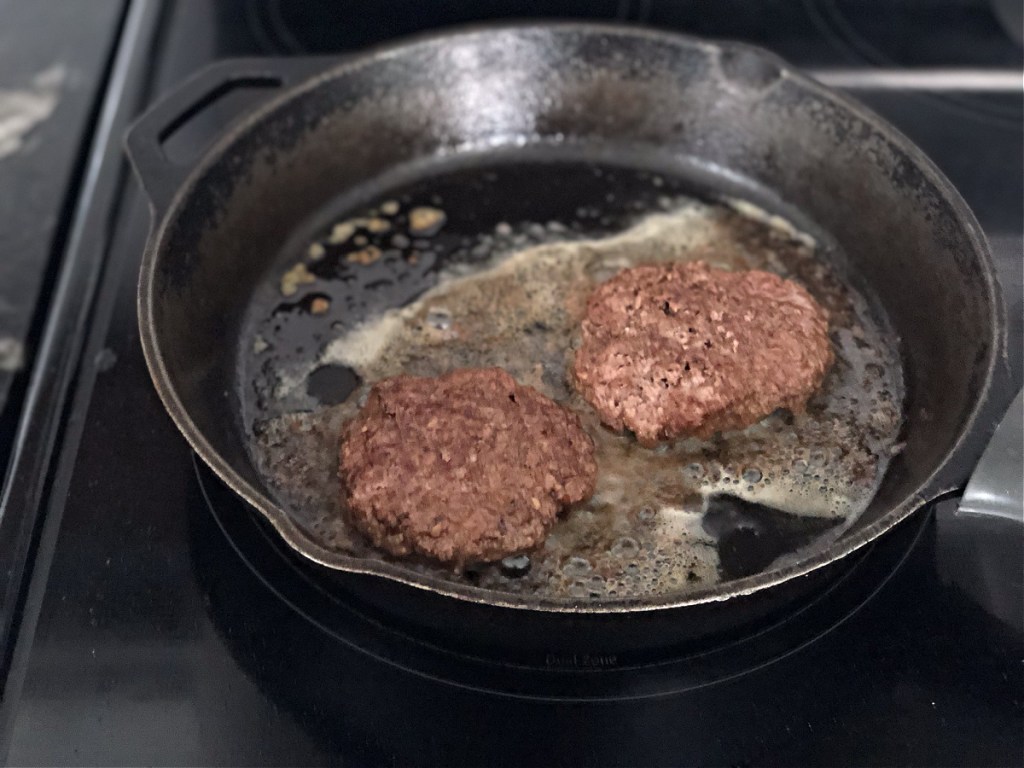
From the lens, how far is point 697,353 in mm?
1352

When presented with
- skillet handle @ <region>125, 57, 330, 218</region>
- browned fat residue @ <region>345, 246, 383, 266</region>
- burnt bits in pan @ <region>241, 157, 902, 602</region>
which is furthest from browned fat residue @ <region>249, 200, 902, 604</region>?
skillet handle @ <region>125, 57, 330, 218</region>

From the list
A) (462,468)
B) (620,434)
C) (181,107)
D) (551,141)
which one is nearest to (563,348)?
(620,434)

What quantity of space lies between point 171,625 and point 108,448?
312mm

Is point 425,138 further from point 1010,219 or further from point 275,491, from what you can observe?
point 1010,219

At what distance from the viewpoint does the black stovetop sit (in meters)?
1.11

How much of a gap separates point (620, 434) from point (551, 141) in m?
0.70

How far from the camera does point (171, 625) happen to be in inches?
47.0

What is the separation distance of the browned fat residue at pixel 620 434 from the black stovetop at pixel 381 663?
9cm

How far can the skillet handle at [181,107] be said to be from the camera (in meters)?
1.41

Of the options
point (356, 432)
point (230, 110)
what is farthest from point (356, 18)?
point (356, 432)

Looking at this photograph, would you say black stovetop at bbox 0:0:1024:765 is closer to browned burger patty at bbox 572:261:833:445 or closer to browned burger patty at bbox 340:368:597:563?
browned burger patty at bbox 340:368:597:563

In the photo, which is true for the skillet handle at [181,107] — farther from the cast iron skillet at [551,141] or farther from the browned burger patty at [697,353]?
the browned burger patty at [697,353]

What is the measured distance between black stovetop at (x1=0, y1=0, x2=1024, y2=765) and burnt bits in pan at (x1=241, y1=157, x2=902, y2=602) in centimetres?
10

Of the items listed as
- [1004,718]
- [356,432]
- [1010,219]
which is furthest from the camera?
[1010,219]
